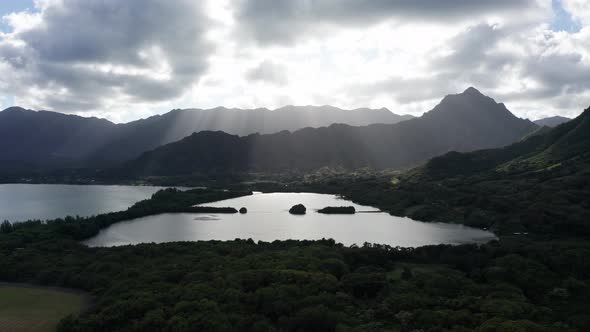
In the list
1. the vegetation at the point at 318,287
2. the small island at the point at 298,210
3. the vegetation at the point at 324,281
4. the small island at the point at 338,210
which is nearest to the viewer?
the vegetation at the point at 318,287

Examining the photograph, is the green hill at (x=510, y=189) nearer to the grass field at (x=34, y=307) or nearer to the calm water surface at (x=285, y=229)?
the calm water surface at (x=285, y=229)

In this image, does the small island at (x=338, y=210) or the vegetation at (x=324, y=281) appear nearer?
the vegetation at (x=324, y=281)

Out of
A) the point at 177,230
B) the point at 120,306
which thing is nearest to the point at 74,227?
the point at 177,230

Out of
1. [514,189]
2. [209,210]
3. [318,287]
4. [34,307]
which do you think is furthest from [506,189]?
[34,307]

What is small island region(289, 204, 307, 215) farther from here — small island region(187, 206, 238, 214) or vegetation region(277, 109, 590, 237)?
vegetation region(277, 109, 590, 237)

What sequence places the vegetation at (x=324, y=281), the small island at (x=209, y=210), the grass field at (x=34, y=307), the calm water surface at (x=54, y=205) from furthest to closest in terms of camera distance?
1. the small island at (x=209, y=210)
2. the calm water surface at (x=54, y=205)
3. the grass field at (x=34, y=307)
4. the vegetation at (x=324, y=281)

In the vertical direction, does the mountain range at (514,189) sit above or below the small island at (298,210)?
above

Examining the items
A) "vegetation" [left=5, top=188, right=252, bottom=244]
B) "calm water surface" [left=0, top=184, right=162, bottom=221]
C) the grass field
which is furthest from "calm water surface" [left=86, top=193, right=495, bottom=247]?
the grass field

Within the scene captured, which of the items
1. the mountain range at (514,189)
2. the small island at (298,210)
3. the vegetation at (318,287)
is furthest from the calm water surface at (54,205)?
the mountain range at (514,189)
